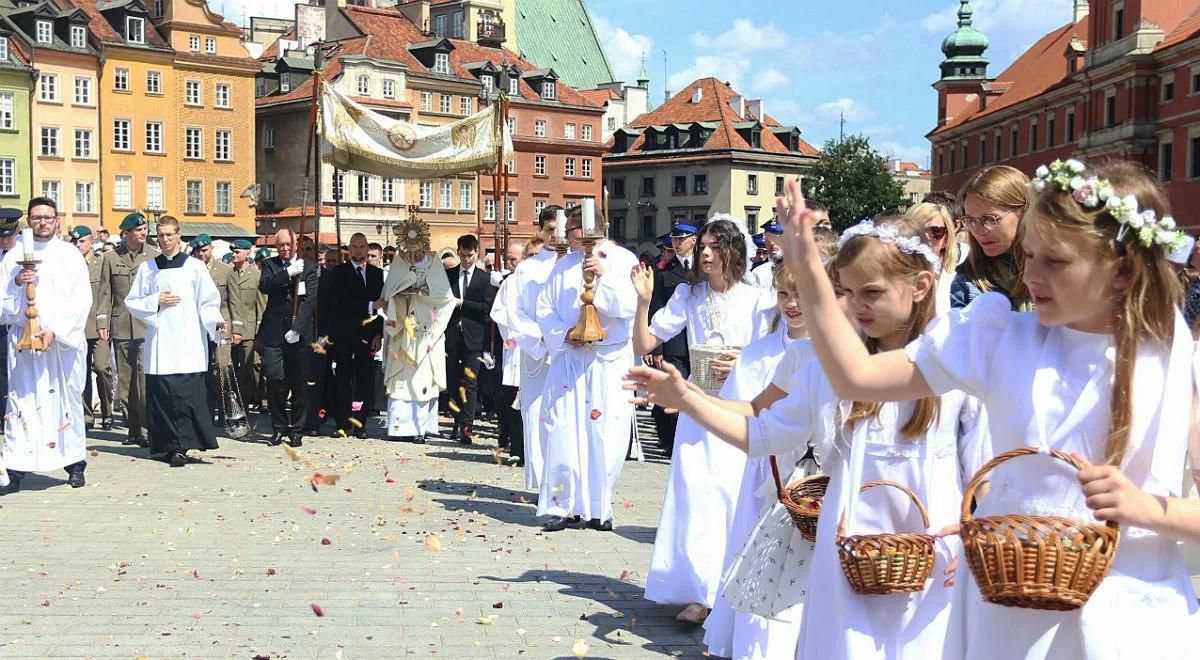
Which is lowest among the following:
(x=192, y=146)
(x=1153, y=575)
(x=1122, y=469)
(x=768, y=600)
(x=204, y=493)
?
(x=204, y=493)

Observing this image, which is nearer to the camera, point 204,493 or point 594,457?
point 594,457

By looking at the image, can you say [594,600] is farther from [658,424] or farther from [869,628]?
[658,424]

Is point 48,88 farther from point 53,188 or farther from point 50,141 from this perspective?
point 53,188

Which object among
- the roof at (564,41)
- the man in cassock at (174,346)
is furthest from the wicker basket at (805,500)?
the roof at (564,41)

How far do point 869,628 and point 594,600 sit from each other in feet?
13.0

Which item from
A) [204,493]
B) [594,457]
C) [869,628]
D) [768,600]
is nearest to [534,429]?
[594,457]

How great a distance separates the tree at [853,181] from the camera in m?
80.4

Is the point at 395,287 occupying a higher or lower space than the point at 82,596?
higher

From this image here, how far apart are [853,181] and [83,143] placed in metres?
42.5

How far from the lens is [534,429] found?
11641mm

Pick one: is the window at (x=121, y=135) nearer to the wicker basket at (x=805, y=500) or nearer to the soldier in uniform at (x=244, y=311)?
the soldier in uniform at (x=244, y=311)

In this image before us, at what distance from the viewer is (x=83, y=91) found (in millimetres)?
61344

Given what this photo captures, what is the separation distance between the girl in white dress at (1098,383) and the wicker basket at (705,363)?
13.5 feet

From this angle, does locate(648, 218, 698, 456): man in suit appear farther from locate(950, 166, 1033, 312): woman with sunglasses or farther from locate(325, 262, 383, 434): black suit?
locate(950, 166, 1033, 312): woman with sunglasses
